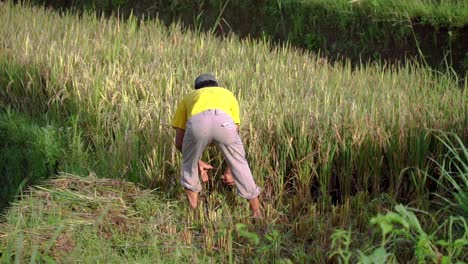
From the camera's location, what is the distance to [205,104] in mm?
4566

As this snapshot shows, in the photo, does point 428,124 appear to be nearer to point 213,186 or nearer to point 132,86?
point 213,186

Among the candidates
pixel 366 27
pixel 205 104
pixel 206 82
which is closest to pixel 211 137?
pixel 205 104

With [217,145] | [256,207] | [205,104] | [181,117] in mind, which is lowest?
[256,207]

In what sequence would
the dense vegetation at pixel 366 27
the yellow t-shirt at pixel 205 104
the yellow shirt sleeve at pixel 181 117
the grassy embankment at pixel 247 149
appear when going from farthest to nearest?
the dense vegetation at pixel 366 27, the yellow shirt sleeve at pixel 181 117, the yellow t-shirt at pixel 205 104, the grassy embankment at pixel 247 149

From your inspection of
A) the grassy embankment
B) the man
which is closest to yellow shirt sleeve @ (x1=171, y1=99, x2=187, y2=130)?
the man

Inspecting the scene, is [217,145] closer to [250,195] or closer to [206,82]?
[250,195]

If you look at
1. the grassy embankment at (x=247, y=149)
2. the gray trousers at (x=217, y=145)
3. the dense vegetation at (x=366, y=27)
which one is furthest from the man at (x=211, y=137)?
the dense vegetation at (x=366, y=27)

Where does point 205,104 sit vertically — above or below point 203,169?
above

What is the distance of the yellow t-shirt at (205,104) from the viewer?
4570 mm

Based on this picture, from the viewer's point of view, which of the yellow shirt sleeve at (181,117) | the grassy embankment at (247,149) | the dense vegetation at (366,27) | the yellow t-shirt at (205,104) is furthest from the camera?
the dense vegetation at (366,27)

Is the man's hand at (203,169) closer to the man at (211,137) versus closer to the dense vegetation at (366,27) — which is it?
the man at (211,137)

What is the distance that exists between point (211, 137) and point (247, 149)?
60cm

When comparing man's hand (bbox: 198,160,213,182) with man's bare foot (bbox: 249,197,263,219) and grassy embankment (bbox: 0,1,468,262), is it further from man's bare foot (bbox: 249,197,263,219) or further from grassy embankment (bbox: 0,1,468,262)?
man's bare foot (bbox: 249,197,263,219)

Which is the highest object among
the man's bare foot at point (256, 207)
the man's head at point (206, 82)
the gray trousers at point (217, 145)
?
the man's head at point (206, 82)
